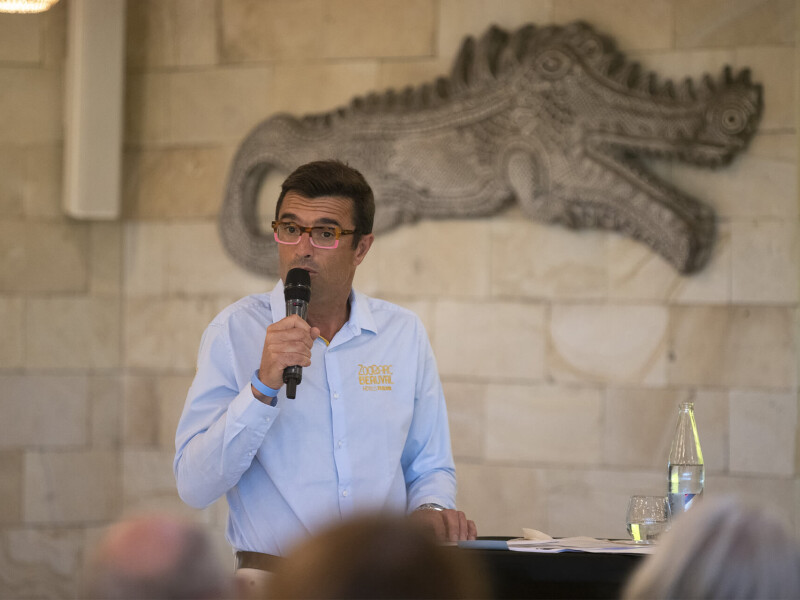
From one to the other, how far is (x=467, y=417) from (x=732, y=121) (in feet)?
5.49

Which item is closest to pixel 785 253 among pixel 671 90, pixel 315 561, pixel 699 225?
pixel 699 225

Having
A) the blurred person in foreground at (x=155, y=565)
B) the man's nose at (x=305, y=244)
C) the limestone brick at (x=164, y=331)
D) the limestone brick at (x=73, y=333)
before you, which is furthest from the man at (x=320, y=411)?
the limestone brick at (x=73, y=333)

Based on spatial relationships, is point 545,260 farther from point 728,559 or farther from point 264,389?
point 728,559

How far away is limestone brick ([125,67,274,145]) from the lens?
473cm

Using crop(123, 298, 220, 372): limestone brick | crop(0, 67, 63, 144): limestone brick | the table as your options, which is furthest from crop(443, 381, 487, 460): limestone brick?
crop(0, 67, 63, 144): limestone brick

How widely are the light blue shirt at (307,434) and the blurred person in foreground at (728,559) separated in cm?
132

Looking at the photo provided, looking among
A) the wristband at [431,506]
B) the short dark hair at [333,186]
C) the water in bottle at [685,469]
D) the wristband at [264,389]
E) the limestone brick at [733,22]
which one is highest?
the limestone brick at [733,22]

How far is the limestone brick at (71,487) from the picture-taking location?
471 centimetres

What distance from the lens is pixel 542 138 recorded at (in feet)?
13.8

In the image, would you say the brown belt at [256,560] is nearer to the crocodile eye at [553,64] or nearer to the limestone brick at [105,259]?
the crocodile eye at [553,64]

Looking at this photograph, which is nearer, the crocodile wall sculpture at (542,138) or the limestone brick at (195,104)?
the crocodile wall sculpture at (542,138)

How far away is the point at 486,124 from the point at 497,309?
82 centimetres

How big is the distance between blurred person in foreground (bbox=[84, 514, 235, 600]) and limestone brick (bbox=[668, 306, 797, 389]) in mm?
3359

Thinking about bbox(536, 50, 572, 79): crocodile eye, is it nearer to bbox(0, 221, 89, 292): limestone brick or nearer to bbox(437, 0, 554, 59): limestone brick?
bbox(437, 0, 554, 59): limestone brick
